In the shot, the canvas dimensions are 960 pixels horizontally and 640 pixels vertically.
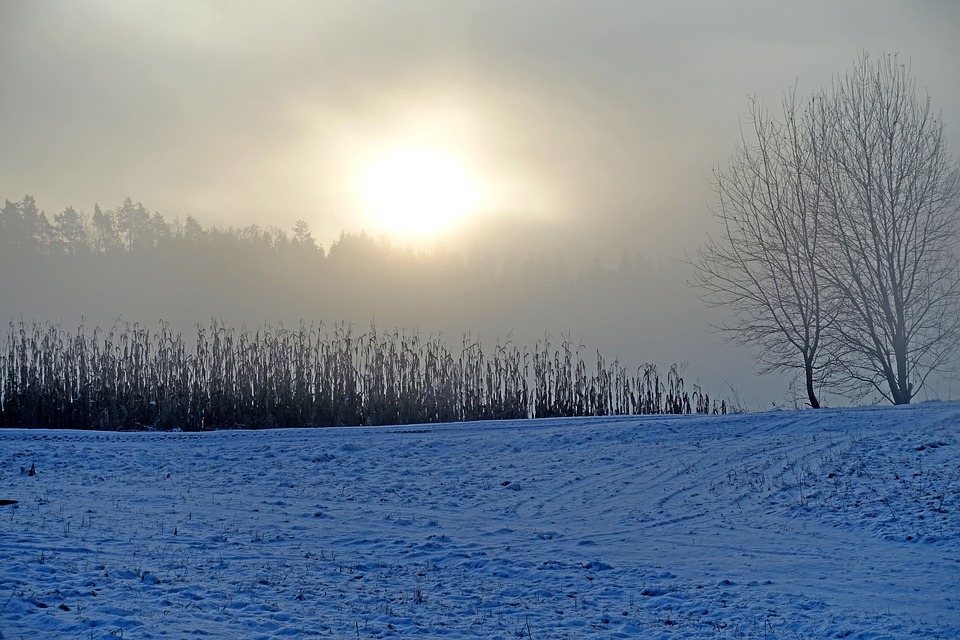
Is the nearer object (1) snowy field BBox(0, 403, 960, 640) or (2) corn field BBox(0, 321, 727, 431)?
(1) snowy field BBox(0, 403, 960, 640)

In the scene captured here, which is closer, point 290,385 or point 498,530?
point 498,530

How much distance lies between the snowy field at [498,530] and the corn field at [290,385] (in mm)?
3427

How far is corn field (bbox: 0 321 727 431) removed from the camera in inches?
709

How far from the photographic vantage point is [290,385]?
60.6 ft

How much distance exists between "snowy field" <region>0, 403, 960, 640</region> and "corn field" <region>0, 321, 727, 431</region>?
343 centimetres

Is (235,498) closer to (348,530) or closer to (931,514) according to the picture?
(348,530)

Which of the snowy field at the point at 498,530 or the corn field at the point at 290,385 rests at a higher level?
the corn field at the point at 290,385

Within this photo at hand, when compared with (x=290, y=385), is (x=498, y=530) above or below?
below

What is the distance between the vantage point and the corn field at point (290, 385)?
18.0m

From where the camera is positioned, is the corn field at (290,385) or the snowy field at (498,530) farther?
the corn field at (290,385)

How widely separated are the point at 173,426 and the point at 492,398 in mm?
7095

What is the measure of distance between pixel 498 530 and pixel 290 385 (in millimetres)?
10491

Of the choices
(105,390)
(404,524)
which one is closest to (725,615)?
(404,524)

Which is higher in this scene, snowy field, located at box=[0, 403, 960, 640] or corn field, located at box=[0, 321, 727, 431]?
corn field, located at box=[0, 321, 727, 431]
